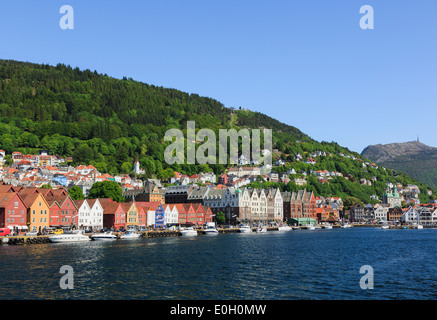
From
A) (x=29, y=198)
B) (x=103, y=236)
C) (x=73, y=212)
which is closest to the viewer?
(x=103, y=236)

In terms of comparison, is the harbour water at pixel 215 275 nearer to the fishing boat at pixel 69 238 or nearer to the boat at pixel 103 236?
the fishing boat at pixel 69 238

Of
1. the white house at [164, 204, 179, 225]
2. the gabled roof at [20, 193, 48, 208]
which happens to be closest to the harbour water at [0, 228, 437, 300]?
the gabled roof at [20, 193, 48, 208]

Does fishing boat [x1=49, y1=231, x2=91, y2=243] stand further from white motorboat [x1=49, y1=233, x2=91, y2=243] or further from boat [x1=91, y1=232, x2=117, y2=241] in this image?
boat [x1=91, y1=232, x2=117, y2=241]

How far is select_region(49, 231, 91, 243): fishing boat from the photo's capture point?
3382 inches

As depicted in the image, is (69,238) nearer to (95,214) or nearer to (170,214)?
Result: (95,214)

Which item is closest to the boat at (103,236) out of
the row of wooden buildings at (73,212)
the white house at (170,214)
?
the row of wooden buildings at (73,212)

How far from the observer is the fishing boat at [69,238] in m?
85.9

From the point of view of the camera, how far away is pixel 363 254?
66375 millimetres

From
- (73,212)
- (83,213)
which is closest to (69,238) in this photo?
(73,212)

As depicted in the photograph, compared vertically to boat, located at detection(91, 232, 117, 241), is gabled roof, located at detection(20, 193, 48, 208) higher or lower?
higher

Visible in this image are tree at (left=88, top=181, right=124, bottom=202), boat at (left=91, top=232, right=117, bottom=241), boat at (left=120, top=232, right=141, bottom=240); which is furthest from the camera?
tree at (left=88, top=181, right=124, bottom=202)

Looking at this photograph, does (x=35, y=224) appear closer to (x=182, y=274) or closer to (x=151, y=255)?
(x=151, y=255)

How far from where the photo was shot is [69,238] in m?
88.8
